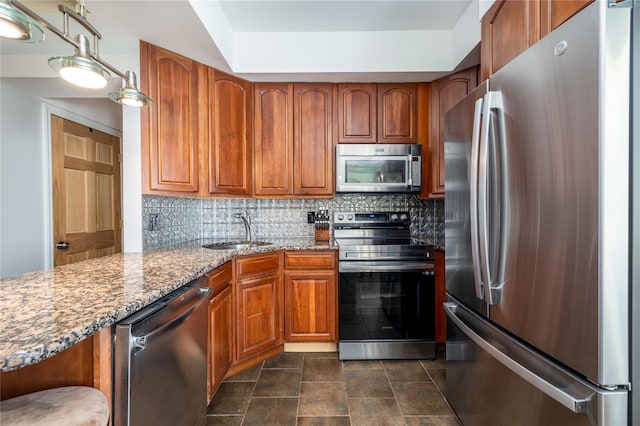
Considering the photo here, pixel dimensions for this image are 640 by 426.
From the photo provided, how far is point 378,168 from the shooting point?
2.63m

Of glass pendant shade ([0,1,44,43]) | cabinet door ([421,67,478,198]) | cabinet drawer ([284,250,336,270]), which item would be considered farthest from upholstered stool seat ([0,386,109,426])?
cabinet door ([421,67,478,198])

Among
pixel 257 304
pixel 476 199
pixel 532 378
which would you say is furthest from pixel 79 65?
pixel 532 378

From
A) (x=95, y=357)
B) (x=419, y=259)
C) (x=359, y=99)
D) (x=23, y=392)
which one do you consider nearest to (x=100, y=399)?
(x=95, y=357)

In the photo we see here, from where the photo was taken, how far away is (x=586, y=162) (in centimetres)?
83

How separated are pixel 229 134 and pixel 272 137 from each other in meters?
0.38

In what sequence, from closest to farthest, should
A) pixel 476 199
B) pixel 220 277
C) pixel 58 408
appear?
pixel 58 408 → pixel 476 199 → pixel 220 277

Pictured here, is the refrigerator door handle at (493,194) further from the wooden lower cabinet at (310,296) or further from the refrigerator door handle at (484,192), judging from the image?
the wooden lower cabinet at (310,296)

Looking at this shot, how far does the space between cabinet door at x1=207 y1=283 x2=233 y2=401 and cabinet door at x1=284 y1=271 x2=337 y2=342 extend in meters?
0.51

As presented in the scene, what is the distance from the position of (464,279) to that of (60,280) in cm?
181

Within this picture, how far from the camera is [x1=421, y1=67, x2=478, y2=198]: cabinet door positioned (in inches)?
102

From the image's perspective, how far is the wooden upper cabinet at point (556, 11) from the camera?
985 millimetres

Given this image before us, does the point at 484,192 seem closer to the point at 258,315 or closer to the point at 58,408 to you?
the point at 58,408

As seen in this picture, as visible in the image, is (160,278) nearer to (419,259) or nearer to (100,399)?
(100,399)

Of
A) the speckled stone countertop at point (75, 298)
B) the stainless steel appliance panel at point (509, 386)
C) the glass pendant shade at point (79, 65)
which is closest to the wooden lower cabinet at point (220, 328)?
the speckled stone countertop at point (75, 298)
